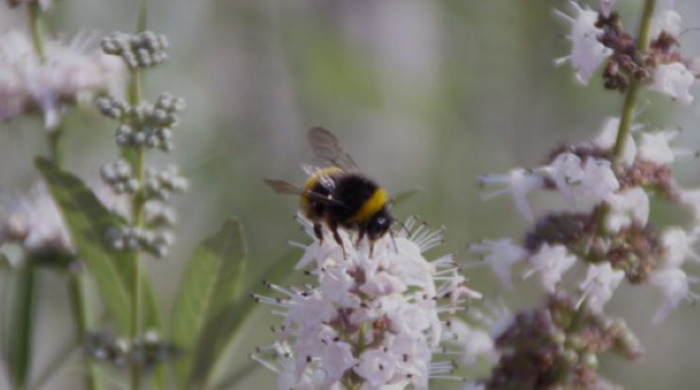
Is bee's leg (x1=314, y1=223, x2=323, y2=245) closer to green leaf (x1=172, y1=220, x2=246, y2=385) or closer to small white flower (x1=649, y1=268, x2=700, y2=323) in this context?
green leaf (x1=172, y1=220, x2=246, y2=385)

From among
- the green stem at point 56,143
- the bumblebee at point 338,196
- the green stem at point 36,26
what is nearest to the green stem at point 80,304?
the green stem at point 56,143

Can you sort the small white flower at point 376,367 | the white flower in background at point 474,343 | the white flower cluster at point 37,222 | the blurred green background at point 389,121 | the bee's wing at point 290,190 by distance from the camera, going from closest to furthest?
the small white flower at point 376,367 < the bee's wing at point 290,190 < the white flower in background at point 474,343 < the white flower cluster at point 37,222 < the blurred green background at point 389,121

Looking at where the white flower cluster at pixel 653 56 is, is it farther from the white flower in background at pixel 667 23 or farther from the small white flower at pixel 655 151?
the small white flower at pixel 655 151

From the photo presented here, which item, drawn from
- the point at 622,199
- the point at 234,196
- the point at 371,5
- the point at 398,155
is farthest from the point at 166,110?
the point at 371,5

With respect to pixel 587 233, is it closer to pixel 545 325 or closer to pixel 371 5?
pixel 545 325

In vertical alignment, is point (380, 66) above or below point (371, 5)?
below

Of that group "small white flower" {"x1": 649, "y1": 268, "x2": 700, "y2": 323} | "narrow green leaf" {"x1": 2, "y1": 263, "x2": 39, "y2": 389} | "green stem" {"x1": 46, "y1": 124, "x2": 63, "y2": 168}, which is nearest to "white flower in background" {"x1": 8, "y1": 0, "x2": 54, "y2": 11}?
"green stem" {"x1": 46, "y1": 124, "x2": 63, "y2": 168}

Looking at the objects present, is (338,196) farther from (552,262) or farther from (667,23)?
(667,23)
